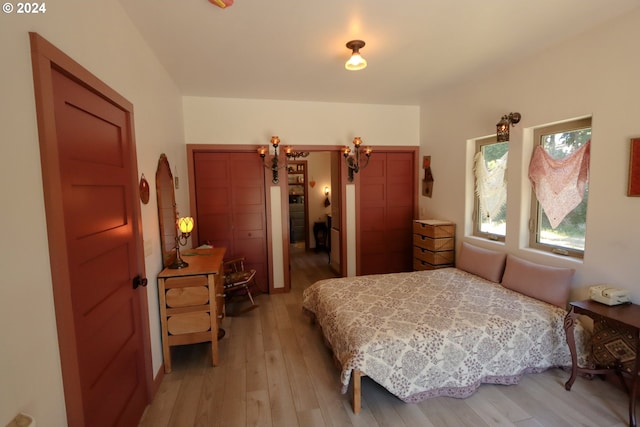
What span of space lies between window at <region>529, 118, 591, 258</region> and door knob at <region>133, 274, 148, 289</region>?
3386mm

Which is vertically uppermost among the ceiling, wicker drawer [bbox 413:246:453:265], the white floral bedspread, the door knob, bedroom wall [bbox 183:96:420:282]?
the ceiling

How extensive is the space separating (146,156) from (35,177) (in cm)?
127

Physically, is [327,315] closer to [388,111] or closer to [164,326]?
[164,326]

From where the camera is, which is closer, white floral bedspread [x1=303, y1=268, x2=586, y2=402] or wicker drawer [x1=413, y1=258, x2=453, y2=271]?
white floral bedspread [x1=303, y1=268, x2=586, y2=402]

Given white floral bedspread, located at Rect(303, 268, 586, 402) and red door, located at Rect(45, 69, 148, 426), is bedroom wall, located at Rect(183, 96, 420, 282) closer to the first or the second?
white floral bedspread, located at Rect(303, 268, 586, 402)

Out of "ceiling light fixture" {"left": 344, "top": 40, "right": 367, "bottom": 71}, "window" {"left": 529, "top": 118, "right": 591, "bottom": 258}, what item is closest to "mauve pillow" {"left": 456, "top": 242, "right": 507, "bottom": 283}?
"window" {"left": 529, "top": 118, "right": 591, "bottom": 258}

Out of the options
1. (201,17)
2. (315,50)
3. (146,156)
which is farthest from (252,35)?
(146,156)

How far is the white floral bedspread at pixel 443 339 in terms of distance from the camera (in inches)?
79.7

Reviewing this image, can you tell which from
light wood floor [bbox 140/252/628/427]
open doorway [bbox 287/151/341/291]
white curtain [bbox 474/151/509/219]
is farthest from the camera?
open doorway [bbox 287/151/341/291]

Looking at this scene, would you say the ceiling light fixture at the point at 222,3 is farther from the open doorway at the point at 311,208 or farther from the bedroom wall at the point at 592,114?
the open doorway at the point at 311,208

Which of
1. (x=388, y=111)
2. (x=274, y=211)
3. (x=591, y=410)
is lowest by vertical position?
(x=591, y=410)

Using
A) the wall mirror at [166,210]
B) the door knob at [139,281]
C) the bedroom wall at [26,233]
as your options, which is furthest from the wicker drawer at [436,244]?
the bedroom wall at [26,233]

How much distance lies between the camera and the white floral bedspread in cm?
202

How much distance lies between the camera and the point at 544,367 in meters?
2.33
